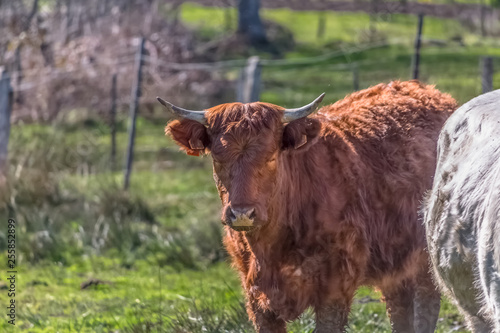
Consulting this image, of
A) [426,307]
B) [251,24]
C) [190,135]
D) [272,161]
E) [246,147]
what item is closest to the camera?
[246,147]

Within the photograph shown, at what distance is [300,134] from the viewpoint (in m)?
5.87

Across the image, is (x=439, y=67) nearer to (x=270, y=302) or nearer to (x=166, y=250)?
(x=166, y=250)

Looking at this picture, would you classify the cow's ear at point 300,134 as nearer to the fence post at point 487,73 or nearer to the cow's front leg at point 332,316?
the cow's front leg at point 332,316

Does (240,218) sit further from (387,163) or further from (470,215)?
(470,215)

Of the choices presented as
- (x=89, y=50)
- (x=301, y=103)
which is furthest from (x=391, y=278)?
(x=89, y=50)

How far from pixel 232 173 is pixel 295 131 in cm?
52

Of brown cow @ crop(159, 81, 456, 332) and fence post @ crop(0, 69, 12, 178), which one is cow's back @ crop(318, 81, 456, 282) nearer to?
brown cow @ crop(159, 81, 456, 332)

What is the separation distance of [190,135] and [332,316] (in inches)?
55.4

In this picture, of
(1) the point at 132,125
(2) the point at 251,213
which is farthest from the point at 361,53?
(2) the point at 251,213

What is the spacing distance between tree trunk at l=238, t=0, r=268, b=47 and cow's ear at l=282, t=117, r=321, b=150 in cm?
2516

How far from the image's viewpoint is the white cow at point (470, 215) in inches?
145

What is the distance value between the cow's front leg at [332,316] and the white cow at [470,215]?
3.69 ft

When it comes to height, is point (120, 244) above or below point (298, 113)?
below

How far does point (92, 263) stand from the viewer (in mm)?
10195
